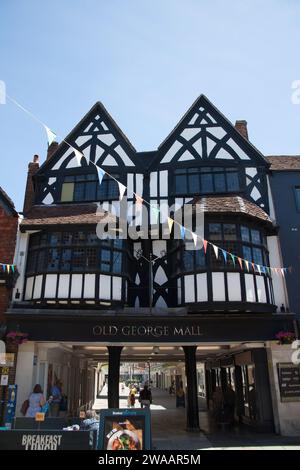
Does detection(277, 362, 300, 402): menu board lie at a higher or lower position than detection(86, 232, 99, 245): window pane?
lower

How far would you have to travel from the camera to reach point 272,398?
1262cm

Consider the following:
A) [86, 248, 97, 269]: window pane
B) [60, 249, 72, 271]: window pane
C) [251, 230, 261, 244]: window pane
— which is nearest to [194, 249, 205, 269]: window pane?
[251, 230, 261, 244]: window pane

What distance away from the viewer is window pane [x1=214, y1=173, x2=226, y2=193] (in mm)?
15078

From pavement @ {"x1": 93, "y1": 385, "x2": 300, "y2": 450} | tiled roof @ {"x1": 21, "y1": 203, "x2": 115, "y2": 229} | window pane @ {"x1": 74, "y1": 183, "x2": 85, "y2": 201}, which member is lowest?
pavement @ {"x1": 93, "y1": 385, "x2": 300, "y2": 450}

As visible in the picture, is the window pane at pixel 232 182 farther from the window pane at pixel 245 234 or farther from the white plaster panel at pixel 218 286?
the white plaster panel at pixel 218 286

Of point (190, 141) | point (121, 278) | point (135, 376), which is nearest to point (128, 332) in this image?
point (121, 278)

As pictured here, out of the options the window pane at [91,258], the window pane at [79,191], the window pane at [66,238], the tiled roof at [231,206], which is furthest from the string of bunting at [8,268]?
the tiled roof at [231,206]

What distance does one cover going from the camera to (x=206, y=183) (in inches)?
600

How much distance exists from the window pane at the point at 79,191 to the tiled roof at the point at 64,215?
0.61 m

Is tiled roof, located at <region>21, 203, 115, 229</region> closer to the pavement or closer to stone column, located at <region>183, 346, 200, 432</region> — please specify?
stone column, located at <region>183, 346, 200, 432</region>

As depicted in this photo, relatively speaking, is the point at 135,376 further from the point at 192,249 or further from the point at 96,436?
the point at 96,436

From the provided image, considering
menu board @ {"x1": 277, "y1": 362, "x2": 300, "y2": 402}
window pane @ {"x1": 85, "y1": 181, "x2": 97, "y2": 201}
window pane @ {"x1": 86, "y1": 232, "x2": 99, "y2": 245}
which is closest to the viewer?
menu board @ {"x1": 277, "y1": 362, "x2": 300, "y2": 402}

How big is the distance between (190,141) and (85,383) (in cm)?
1441

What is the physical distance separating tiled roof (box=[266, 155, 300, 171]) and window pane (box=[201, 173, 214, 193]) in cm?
262
